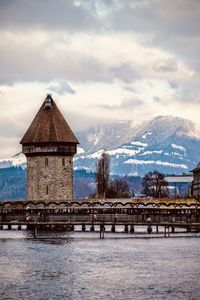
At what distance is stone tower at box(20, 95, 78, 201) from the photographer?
103250mm

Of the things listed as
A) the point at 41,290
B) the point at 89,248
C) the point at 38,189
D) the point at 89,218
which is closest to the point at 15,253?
the point at 89,248

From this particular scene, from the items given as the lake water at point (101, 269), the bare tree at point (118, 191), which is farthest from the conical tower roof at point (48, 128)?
the lake water at point (101, 269)

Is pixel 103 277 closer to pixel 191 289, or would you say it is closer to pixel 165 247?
pixel 191 289

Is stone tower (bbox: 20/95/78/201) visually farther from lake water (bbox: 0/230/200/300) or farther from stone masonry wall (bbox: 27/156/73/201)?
lake water (bbox: 0/230/200/300)

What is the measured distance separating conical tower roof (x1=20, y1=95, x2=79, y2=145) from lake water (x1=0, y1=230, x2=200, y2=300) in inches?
1333

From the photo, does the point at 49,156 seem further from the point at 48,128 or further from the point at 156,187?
the point at 156,187

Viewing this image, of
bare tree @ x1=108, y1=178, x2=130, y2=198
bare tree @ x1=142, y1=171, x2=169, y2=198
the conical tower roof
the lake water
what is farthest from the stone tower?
bare tree @ x1=142, y1=171, x2=169, y2=198

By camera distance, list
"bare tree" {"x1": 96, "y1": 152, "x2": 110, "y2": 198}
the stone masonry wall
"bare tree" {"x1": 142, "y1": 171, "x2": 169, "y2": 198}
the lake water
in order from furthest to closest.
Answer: "bare tree" {"x1": 142, "y1": 171, "x2": 169, "y2": 198} → "bare tree" {"x1": 96, "y1": 152, "x2": 110, "y2": 198} → the stone masonry wall → the lake water

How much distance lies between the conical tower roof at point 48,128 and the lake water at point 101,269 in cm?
3385

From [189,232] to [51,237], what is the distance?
12214 millimetres

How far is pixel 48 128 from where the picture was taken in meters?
107

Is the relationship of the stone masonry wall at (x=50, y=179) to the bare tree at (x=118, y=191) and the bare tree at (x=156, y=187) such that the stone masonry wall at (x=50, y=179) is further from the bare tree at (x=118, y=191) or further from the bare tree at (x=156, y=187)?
the bare tree at (x=156, y=187)

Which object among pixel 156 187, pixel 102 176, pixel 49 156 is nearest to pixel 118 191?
pixel 102 176

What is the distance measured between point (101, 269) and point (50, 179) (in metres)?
52.9
